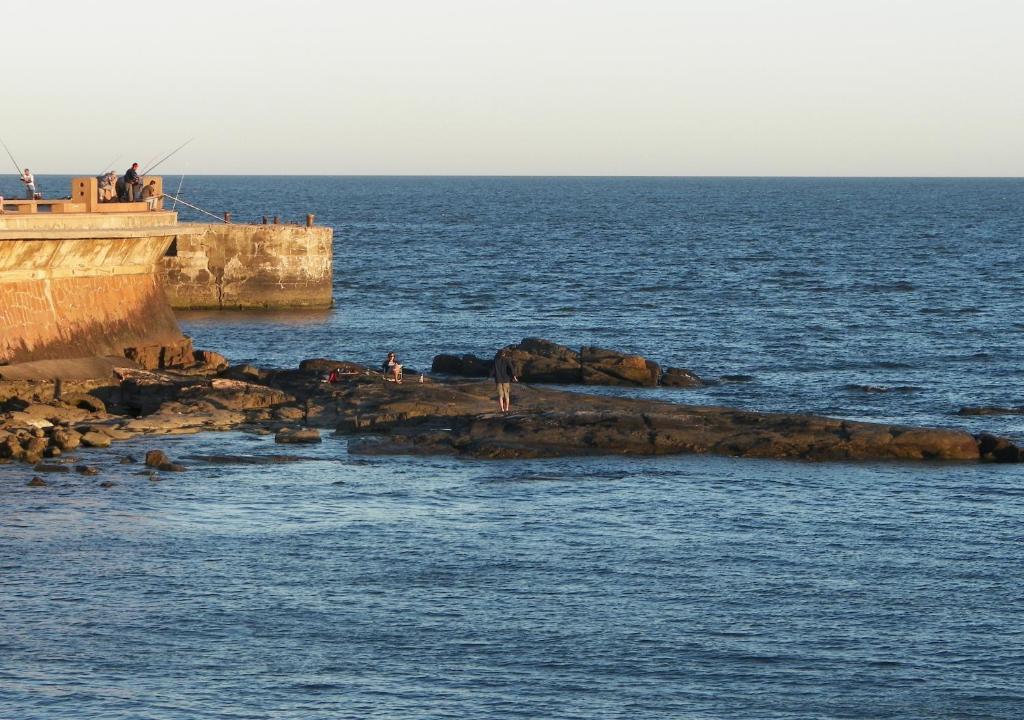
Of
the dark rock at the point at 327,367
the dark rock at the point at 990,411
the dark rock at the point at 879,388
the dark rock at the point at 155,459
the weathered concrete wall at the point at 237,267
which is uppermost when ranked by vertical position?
the weathered concrete wall at the point at 237,267

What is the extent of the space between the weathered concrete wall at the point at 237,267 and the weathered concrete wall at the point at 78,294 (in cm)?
1768

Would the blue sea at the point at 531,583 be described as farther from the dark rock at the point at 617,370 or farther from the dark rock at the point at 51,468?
the dark rock at the point at 617,370

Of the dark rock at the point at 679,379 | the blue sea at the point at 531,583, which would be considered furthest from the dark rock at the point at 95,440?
the dark rock at the point at 679,379

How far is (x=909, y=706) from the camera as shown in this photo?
21.0 meters

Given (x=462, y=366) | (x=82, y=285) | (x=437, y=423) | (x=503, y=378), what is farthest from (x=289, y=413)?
(x=462, y=366)

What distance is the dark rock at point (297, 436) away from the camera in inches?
1489

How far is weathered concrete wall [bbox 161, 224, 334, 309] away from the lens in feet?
222

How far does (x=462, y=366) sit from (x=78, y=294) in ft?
38.0

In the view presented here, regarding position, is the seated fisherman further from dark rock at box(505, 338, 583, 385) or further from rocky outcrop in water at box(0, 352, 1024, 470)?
dark rock at box(505, 338, 583, 385)

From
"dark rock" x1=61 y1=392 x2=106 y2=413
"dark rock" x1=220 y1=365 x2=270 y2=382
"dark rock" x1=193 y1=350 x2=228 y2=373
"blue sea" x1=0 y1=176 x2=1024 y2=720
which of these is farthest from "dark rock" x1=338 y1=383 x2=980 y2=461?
"dark rock" x1=193 y1=350 x2=228 y2=373

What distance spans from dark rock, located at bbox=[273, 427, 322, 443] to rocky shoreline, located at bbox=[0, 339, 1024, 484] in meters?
0.04

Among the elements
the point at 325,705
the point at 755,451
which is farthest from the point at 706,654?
the point at 755,451

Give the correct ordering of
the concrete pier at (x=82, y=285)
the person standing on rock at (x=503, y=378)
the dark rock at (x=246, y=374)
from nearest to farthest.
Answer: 1. the person standing on rock at (x=503, y=378)
2. the concrete pier at (x=82, y=285)
3. the dark rock at (x=246, y=374)

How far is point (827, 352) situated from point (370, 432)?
25405 millimetres
